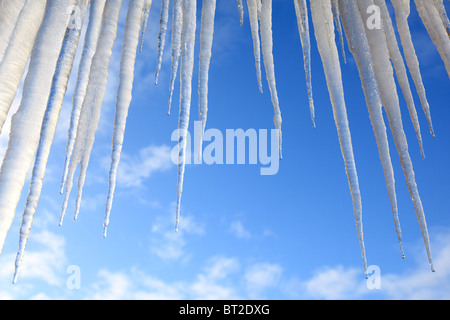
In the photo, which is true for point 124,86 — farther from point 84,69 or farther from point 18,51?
point 18,51

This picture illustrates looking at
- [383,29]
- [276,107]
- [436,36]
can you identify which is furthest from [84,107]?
[436,36]

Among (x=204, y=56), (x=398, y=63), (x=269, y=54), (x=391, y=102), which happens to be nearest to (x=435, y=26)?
(x=398, y=63)

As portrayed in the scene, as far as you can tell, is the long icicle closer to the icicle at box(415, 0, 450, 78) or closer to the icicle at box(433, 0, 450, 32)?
the icicle at box(415, 0, 450, 78)

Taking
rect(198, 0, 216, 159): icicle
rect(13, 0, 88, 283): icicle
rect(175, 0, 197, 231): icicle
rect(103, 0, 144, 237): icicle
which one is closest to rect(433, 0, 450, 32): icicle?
rect(198, 0, 216, 159): icicle

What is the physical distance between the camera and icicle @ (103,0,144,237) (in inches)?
63.1

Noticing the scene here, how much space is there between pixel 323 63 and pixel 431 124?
1.96 ft

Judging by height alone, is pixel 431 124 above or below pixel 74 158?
above

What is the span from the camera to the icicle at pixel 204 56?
1.80 metres

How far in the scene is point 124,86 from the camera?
172 cm

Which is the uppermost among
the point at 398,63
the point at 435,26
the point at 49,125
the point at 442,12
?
the point at 442,12

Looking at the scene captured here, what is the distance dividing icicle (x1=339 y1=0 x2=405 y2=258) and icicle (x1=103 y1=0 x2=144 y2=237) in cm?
96

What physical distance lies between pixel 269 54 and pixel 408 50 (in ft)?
2.37

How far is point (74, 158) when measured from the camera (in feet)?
5.59

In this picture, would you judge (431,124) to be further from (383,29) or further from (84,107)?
(84,107)
